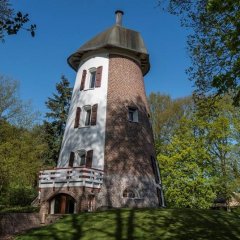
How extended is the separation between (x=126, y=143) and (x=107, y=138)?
4.76 feet

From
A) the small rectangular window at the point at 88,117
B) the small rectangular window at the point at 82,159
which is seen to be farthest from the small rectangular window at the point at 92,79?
the small rectangular window at the point at 82,159

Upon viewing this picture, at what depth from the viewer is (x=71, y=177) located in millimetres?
19875

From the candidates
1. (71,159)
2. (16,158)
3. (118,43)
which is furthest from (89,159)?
(118,43)

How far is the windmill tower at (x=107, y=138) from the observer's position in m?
20.3

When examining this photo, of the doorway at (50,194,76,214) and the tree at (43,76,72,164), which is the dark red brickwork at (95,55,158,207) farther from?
the tree at (43,76,72,164)

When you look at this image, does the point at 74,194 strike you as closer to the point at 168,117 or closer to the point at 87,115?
the point at 87,115

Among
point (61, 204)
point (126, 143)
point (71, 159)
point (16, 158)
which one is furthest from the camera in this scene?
point (16, 158)

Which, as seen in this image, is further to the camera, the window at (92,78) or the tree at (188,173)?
the tree at (188,173)

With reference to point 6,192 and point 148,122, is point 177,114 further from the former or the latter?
point 6,192

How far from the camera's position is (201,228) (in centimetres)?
1329

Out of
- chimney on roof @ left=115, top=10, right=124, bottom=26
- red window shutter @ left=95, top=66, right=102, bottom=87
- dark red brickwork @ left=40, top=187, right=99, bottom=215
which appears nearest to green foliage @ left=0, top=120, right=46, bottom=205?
dark red brickwork @ left=40, top=187, right=99, bottom=215

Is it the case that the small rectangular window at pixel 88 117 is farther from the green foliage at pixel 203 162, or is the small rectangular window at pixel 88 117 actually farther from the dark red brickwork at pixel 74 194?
the green foliage at pixel 203 162

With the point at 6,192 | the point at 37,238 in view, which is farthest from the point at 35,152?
the point at 37,238

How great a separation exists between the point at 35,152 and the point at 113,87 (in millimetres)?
9241
